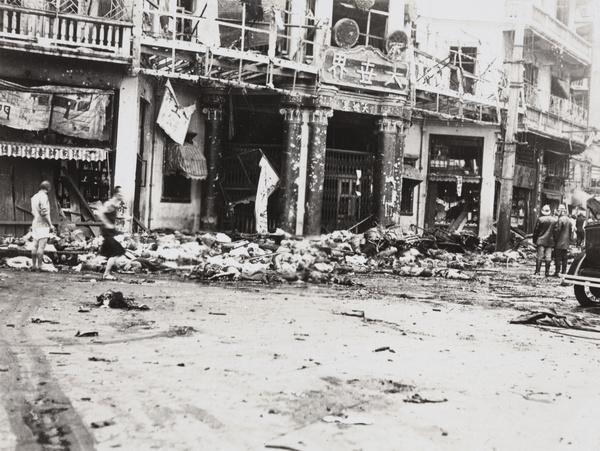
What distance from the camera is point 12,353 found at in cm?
648

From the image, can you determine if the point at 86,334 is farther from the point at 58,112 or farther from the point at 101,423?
the point at 58,112

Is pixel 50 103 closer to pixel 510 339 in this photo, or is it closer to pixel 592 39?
pixel 510 339

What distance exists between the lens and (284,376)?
6027 millimetres

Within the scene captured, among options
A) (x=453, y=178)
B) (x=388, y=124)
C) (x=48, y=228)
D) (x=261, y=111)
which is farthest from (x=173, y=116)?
(x=453, y=178)

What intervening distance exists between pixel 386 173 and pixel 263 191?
4.04 metres

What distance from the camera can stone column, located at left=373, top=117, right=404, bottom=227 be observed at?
75.9 feet

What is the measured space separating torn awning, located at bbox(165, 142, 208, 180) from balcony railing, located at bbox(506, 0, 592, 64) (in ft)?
42.0

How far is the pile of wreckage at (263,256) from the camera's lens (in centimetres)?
1451

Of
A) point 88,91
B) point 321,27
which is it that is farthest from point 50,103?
point 321,27

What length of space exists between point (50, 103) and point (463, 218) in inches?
677

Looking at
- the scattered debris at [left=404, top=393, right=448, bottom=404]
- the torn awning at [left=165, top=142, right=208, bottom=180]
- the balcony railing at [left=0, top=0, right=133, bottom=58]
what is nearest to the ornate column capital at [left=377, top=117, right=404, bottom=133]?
the torn awning at [left=165, top=142, right=208, bottom=180]

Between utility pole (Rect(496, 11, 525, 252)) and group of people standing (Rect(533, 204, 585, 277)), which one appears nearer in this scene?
group of people standing (Rect(533, 204, 585, 277))

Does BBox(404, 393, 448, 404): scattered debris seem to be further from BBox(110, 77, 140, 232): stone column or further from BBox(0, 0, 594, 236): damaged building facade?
BBox(110, 77, 140, 232): stone column

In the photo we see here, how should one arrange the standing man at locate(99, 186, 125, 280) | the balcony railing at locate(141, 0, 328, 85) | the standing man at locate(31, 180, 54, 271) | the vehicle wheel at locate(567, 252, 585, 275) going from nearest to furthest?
the vehicle wheel at locate(567, 252, 585, 275), the standing man at locate(99, 186, 125, 280), the standing man at locate(31, 180, 54, 271), the balcony railing at locate(141, 0, 328, 85)
